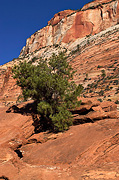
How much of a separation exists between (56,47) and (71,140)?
188 feet

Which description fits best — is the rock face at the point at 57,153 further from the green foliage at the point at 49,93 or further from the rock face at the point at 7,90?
the rock face at the point at 7,90

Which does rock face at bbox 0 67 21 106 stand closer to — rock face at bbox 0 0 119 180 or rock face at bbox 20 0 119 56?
rock face at bbox 0 0 119 180

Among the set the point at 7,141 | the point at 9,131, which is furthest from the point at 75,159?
the point at 9,131

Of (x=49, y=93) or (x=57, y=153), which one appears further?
(x=49, y=93)

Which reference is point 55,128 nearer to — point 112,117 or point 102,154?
point 112,117

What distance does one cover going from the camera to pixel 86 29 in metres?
62.5

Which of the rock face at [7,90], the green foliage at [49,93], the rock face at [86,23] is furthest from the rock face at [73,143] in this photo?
the rock face at [86,23]

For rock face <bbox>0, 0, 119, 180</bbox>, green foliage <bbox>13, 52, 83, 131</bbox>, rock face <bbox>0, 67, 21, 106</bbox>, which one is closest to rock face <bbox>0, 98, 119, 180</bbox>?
rock face <bbox>0, 0, 119, 180</bbox>

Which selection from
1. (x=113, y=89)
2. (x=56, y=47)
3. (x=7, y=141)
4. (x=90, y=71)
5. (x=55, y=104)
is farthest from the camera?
(x=56, y=47)

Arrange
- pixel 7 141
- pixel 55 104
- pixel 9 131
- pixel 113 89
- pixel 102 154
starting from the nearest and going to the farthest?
pixel 102 154 → pixel 7 141 → pixel 9 131 → pixel 55 104 → pixel 113 89

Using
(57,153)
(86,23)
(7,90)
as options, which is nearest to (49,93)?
(57,153)

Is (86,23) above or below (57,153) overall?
above

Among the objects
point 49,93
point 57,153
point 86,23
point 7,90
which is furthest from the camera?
point 86,23

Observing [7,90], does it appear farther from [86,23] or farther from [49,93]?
Result: [86,23]
